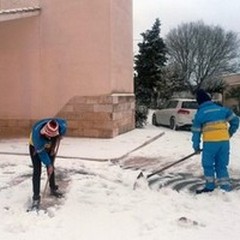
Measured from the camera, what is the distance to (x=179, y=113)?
20.0 m

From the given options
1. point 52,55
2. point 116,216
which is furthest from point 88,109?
A: point 116,216

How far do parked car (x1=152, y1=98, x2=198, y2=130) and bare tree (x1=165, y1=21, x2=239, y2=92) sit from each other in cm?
3165

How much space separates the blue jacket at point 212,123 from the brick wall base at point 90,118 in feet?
21.8

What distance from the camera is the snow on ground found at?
17.7ft

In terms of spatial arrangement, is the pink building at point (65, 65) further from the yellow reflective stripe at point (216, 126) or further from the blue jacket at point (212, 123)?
the yellow reflective stripe at point (216, 126)

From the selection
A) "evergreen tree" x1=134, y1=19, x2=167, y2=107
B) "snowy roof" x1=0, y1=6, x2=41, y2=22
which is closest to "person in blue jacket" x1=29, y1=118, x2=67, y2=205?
"snowy roof" x1=0, y1=6, x2=41, y2=22

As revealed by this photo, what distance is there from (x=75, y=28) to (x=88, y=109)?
2.50 meters

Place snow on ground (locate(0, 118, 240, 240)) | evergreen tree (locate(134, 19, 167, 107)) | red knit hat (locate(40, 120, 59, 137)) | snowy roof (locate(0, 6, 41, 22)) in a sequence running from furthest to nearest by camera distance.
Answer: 1. evergreen tree (locate(134, 19, 167, 107))
2. snowy roof (locate(0, 6, 41, 22))
3. red knit hat (locate(40, 120, 59, 137))
4. snow on ground (locate(0, 118, 240, 240))

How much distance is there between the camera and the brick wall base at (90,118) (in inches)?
546

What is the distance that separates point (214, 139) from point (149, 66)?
89.4 feet

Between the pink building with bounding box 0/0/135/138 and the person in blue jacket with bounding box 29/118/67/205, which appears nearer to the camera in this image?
the person in blue jacket with bounding box 29/118/67/205

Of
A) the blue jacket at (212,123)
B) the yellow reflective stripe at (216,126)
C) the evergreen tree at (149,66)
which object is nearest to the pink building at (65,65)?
the blue jacket at (212,123)

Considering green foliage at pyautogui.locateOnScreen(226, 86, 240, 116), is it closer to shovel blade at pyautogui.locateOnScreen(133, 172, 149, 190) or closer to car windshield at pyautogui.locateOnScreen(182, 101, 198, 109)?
car windshield at pyautogui.locateOnScreen(182, 101, 198, 109)

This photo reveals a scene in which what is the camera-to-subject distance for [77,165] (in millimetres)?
9211
